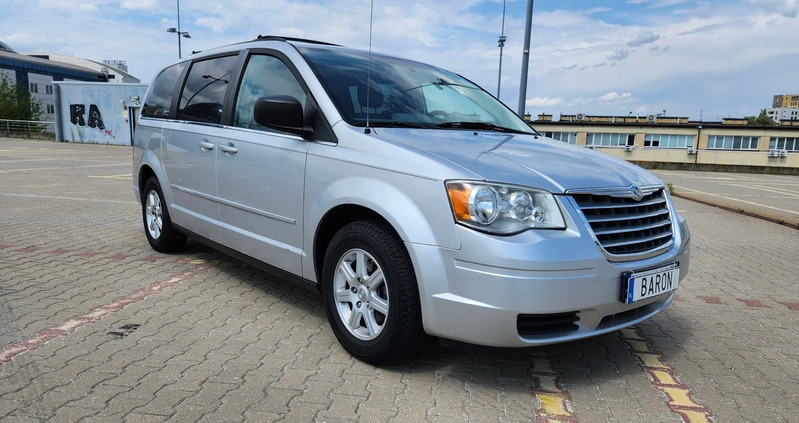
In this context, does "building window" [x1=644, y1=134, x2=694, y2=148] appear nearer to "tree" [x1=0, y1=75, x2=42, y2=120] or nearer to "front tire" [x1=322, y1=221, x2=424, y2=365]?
"tree" [x1=0, y1=75, x2=42, y2=120]

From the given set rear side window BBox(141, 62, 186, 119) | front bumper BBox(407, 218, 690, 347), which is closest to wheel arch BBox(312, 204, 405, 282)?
front bumper BBox(407, 218, 690, 347)

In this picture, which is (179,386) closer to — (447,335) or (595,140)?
(447,335)

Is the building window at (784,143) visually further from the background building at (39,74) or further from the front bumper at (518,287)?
the background building at (39,74)

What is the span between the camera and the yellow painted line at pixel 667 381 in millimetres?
2674

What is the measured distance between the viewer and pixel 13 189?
1041 cm

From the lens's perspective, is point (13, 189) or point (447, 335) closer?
point (447, 335)

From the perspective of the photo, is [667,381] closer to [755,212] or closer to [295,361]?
[295,361]

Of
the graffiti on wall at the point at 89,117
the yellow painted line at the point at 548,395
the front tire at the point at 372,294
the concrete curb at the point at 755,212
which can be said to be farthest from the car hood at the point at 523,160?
the graffiti on wall at the point at 89,117

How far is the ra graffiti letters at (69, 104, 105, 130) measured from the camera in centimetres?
3409

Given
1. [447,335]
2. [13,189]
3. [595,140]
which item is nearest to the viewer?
Result: [447,335]

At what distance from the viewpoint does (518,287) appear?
8.16 ft

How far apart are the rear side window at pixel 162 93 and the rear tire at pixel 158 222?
61 cm

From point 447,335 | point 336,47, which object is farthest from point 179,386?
point 336,47

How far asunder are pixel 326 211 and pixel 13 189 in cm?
978
